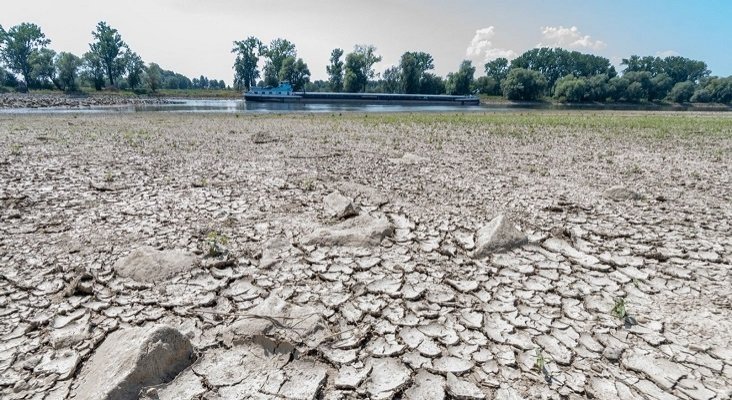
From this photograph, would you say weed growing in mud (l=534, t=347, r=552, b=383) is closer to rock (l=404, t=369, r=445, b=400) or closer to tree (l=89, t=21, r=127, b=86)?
rock (l=404, t=369, r=445, b=400)

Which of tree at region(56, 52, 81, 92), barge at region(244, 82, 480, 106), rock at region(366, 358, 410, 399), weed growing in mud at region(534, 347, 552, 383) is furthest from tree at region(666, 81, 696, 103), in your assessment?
tree at region(56, 52, 81, 92)

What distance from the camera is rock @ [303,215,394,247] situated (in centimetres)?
475

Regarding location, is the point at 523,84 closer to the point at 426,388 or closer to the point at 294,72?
the point at 294,72

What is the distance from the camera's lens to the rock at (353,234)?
15.6ft

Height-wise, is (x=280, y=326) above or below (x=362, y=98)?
below

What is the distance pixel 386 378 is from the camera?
105 inches

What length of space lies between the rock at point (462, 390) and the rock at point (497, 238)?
205 centimetres

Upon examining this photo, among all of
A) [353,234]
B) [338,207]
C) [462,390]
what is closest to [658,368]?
[462,390]

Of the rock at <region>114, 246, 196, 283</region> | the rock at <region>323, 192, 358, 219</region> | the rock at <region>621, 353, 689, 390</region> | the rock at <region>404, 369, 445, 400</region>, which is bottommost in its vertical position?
the rock at <region>404, 369, 445, 400</region>

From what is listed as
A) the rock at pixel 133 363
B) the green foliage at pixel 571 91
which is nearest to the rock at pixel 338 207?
the rock at pixel 133 363

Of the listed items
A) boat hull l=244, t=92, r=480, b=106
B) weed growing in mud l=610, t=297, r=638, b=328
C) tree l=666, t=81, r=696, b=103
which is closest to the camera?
weed growing in mud l=610, t=297, r=638, b=328

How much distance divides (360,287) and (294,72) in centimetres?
9589

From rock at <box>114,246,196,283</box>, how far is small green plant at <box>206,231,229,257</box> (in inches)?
9.1

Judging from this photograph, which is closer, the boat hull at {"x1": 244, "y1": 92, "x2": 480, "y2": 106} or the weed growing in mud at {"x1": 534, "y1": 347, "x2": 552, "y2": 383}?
the weed growing in mud at {"x1": 534, "y1": 347, "x2": 552, "y2": 383}
